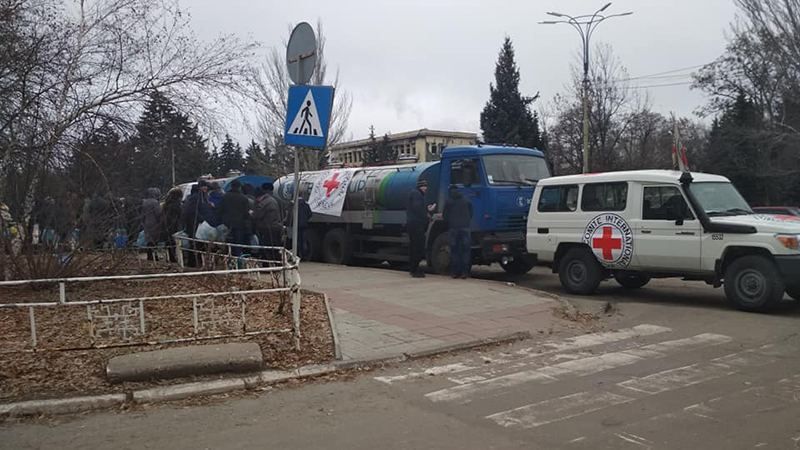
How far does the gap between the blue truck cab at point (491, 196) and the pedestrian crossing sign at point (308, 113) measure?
6209 mm

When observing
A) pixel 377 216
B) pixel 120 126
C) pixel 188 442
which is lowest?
pixel 188 442

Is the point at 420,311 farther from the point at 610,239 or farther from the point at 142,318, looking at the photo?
the point at 142,318

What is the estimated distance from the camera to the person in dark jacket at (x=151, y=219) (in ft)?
39.3

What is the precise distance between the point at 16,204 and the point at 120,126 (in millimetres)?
1845

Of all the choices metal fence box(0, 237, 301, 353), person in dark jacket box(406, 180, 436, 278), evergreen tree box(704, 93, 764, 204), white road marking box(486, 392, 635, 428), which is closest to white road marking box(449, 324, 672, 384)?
white road marking box(486, 392, 635, 428)

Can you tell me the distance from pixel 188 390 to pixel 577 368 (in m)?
3.74

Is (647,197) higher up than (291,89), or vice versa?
(291,89)

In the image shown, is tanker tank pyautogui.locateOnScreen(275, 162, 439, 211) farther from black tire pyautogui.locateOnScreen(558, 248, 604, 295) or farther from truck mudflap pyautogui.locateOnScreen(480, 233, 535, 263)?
black tire pyautogui.locateOnScreen(558, 248, 604, 295)

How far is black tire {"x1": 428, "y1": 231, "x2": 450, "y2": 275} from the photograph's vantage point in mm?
14125

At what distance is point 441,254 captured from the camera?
1425cm

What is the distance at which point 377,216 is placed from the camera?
1611cm

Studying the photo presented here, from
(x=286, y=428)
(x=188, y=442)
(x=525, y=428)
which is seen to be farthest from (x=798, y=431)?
(x=188, y=442)

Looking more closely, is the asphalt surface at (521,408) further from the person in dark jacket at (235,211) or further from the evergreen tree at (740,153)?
the evergreen tree at (740,153)

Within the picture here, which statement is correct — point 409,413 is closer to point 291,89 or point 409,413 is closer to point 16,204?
point 291,89
